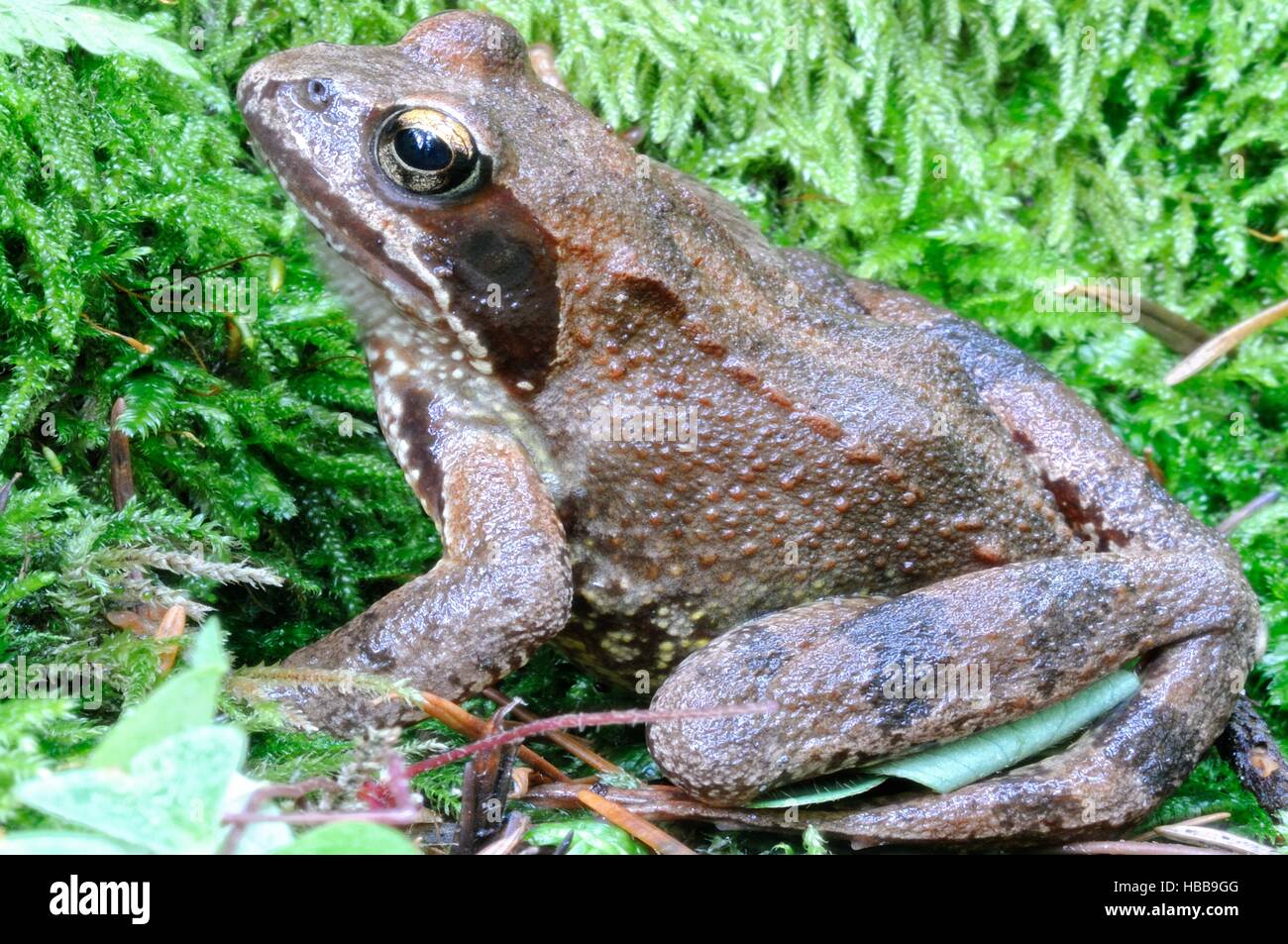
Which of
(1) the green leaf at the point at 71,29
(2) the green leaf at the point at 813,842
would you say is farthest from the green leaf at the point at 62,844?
(1) the green leaf at the point at 71,29

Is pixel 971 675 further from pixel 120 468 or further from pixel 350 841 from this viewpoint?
pixel 120 468

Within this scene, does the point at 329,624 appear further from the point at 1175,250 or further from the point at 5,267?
the point at 1175,250

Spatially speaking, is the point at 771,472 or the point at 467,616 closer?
the point at 467,616

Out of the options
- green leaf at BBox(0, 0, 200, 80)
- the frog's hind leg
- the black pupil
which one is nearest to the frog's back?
the frog's hind leg

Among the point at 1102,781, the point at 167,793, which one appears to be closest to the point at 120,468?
the point at 167,793

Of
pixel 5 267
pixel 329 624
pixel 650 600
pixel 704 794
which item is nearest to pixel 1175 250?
pixel 650 600
